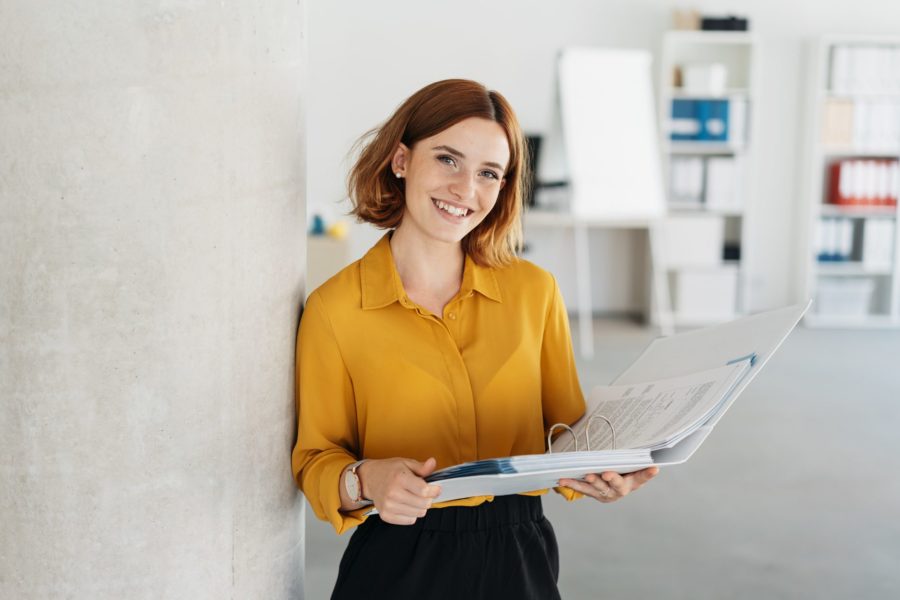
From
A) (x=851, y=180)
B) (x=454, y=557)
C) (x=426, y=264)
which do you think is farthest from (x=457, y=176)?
(x=851, y=180)

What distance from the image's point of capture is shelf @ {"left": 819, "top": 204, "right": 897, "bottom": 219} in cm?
689

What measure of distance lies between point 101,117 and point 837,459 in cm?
364

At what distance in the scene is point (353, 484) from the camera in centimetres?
124

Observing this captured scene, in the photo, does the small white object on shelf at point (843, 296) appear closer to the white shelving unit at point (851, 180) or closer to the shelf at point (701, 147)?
the white shelving unit at point (851, 180)

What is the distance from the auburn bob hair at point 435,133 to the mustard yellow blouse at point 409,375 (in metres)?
→ 0.05

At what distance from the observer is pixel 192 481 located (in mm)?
1191

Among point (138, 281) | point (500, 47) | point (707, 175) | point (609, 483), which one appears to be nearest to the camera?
point (138, 281)

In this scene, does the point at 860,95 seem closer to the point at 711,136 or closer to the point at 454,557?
the point at 711,136

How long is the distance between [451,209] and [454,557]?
468 mm

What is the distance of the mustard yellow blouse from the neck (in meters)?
0.02

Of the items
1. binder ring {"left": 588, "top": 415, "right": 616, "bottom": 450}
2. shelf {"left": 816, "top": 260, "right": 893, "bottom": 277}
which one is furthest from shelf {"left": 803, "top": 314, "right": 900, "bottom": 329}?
binder ring {"left": 588, "top": 415, "right": 616, "bottom": 450}

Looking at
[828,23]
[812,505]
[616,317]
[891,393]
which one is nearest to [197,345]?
[812,505]

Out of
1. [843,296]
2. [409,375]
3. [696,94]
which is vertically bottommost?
[843,296]

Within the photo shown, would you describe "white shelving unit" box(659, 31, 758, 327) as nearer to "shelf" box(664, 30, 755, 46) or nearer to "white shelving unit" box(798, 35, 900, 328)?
"shelf" box(664, 30, 755, 46)
